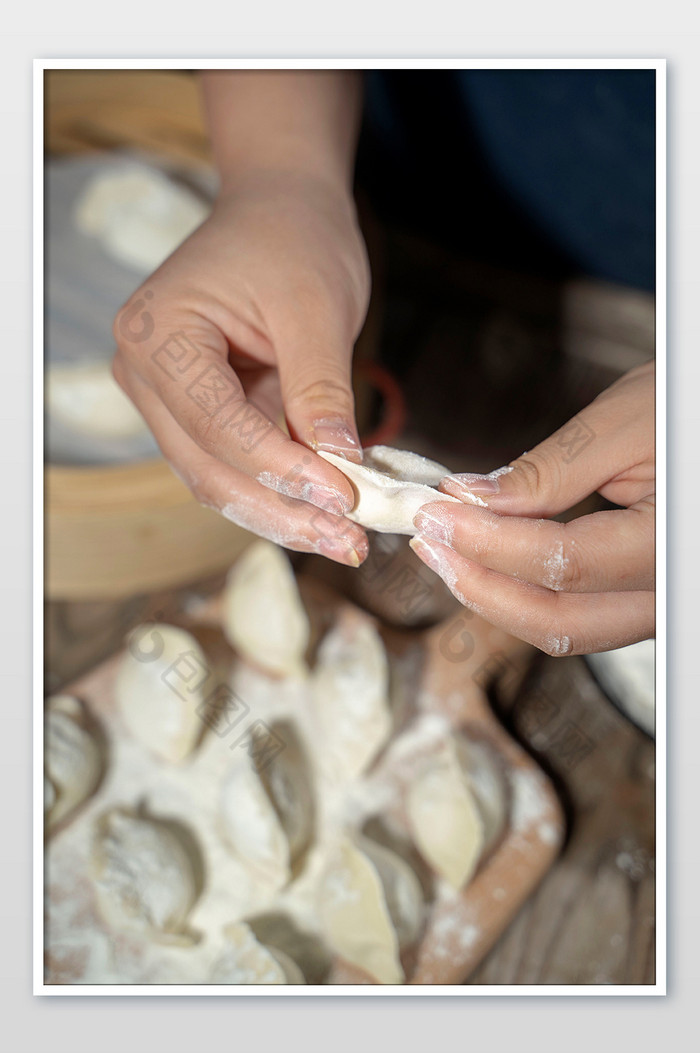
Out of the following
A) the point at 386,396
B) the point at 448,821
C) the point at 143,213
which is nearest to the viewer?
the point at 448,821

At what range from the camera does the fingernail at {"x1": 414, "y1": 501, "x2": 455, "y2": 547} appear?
444 mm

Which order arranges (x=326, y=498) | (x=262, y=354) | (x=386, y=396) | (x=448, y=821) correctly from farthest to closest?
(x=386, y=396) → (x=448, y=821) → (x=262, y=354) → (x=326, y=498)

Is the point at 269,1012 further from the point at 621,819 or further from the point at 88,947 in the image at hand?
the point at 621,819

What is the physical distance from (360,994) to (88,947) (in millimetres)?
269

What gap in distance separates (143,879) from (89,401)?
53cm

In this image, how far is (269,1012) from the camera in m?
0.54

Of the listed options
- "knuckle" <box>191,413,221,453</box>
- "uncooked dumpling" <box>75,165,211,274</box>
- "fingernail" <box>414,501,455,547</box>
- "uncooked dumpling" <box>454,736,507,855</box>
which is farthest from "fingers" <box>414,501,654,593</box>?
"uncooked dumpling" <box>75,165,211,274</box>

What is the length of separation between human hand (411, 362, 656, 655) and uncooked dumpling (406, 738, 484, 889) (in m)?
0.25

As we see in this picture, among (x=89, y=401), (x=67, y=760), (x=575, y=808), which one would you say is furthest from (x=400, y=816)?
(x=89, y=401)

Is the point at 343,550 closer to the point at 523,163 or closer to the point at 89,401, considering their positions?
the point at 89,401

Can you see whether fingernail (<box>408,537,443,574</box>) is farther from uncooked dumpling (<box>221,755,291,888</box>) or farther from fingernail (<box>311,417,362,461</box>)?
uncooked dumpling (<box>221,755,291,888</box>)

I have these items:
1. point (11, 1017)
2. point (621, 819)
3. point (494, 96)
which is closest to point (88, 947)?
point (11, 1017)

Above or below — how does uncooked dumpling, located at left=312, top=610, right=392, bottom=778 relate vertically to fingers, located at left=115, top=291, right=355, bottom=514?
below

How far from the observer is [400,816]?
74cm
